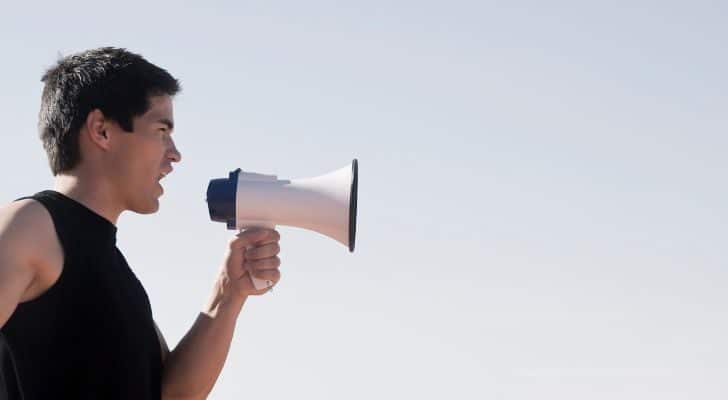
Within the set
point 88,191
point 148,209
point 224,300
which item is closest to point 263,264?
point 224,300

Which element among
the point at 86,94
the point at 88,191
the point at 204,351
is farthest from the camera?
the point at 204,351

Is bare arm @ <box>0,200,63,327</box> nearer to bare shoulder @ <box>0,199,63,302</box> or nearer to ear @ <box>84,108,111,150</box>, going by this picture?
bare shoulder @ <box>0,199,63,302</box>

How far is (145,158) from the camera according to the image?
13.9ft

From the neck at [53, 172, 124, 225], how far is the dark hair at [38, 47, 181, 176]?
0.18 ft

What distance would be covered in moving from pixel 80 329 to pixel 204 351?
0.91 m

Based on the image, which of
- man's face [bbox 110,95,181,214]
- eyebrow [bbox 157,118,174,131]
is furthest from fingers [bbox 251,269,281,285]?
eyebrow [bbox 157,118,174,131]

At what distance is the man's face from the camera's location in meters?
4.18

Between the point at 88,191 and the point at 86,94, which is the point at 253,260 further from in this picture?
the point at 86,94

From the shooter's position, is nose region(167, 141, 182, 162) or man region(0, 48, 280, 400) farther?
nose region(167, 141, 182, 162)

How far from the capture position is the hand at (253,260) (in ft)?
16.0

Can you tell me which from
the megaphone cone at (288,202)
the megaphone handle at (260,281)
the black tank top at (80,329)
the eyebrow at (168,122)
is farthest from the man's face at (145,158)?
the megaphone handle at (260,281)

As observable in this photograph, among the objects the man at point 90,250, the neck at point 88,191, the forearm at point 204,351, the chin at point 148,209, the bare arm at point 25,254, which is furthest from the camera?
the forearm at point 204,351

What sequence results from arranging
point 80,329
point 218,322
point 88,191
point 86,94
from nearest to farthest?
point 80,329 → point 88,191 → point 86,94 → point 218,322

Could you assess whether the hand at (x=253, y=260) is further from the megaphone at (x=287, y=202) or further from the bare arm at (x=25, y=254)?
the bare arm at (x=25, y=254)
